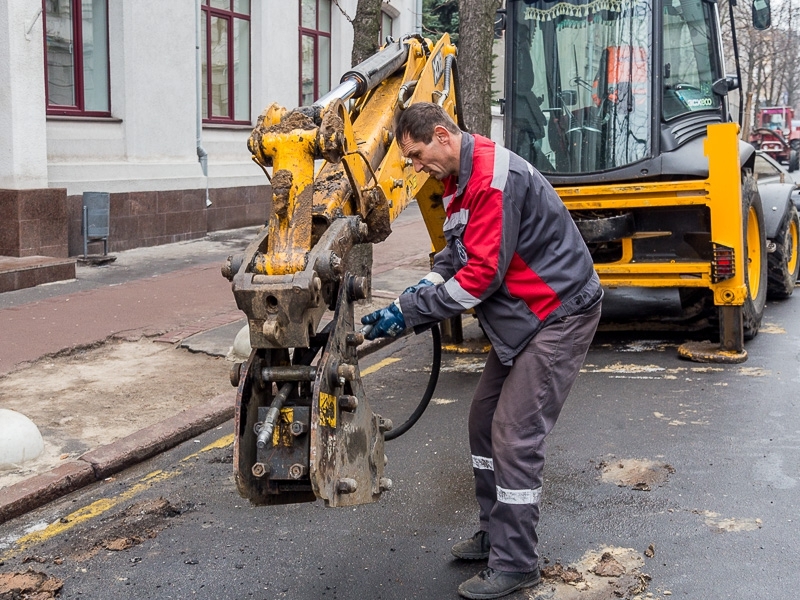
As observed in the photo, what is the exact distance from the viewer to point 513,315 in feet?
13.3

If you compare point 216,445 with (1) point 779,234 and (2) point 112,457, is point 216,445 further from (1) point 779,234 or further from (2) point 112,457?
(1) point 779,234

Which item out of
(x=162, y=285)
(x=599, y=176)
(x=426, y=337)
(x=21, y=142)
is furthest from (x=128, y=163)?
(x=599, y=176)

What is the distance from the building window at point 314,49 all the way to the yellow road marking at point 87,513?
13.4m

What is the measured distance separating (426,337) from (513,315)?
5130 mm

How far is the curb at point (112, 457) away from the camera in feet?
16.5

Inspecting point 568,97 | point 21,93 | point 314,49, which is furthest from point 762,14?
point 314,49

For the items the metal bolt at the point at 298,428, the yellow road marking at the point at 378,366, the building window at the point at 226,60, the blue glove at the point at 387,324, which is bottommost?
the yellow road marking at the point at 378,366

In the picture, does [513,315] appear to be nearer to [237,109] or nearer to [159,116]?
[159,116]

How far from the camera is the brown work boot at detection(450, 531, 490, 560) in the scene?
434 centimetres

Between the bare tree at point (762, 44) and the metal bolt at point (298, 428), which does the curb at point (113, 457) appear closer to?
the metal bolt at point (298, 428)

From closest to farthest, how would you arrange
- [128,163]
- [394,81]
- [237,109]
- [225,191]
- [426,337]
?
[394,81] < [426,337] < [128,163] < [225,191] < [237,109]

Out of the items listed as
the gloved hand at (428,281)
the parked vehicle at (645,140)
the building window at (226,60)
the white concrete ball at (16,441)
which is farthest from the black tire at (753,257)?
the building window at (226,60)

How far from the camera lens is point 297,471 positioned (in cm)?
361

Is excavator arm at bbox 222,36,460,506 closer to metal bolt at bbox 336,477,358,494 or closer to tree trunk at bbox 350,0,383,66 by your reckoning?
metal bolt at bbox 336,477,358,494
